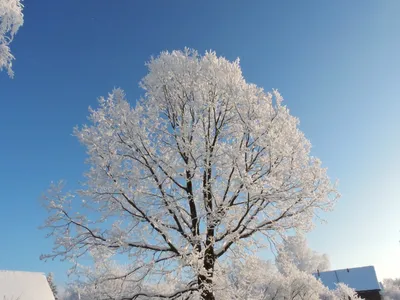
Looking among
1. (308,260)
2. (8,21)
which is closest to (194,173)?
(8,21)

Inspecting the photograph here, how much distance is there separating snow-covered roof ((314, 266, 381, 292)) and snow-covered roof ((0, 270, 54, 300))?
4018 centimetres

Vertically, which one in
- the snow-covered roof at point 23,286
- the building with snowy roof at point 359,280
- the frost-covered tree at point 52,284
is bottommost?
the snow-covered roof at point 23,286

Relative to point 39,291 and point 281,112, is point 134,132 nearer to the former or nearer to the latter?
point 281,112

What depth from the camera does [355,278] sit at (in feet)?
170

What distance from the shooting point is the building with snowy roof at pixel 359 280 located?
162ft

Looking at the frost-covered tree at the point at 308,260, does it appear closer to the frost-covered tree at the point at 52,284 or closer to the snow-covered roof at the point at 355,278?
the snow-covered roof at the point at 355,278

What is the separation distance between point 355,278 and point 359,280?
59cm

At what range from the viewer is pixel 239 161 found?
8.47 metres

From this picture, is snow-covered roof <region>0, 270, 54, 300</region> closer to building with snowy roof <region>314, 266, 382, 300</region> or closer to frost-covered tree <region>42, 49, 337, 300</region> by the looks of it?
frost-covered tree <region>42, 49, 337, 300</region>

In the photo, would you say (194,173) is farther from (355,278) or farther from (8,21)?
(355,278)

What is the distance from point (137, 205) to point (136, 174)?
0.93 metres

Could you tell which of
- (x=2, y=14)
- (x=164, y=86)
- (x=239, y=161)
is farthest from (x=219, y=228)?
(x=2, y=14)

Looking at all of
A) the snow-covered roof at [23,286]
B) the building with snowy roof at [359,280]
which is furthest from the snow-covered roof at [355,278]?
the snow-covered roof at [23,286]

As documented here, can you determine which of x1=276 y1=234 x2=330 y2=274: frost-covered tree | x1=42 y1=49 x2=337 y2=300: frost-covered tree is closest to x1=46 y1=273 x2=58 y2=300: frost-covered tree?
x1=276 y1=234 x2=330 y2=274: frost-covered tree
